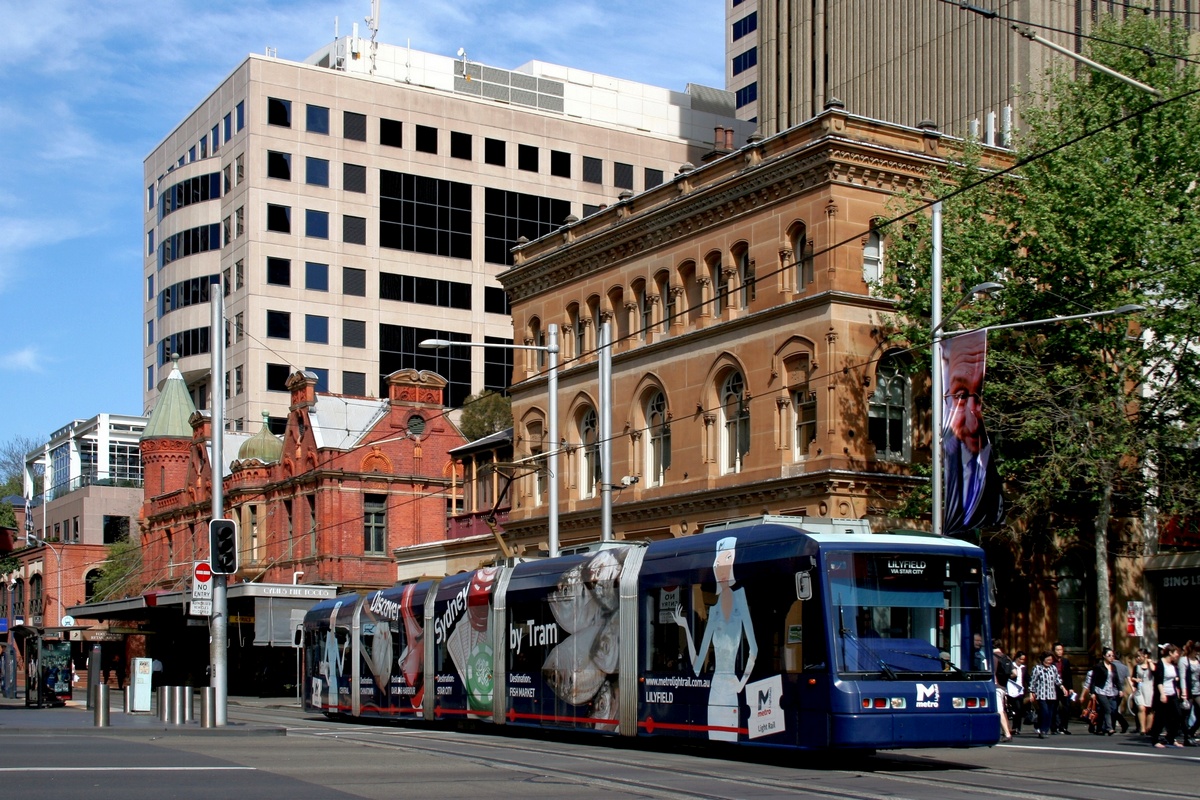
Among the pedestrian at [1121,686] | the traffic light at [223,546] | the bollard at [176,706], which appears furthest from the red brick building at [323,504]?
the pedestrian at [1121,686]

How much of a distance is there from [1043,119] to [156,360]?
70103 millimetres

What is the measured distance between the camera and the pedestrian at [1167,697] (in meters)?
23.5

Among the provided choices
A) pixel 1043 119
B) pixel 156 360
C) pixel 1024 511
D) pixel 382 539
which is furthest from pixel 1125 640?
pixel 156 360

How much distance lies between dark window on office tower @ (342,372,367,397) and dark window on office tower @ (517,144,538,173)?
1543 cm

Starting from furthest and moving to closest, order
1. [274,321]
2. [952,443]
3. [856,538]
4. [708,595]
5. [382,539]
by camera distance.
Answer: [274,321], [382,539], [952,443], [708,595], [856,538]

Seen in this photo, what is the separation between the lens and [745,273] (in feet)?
128

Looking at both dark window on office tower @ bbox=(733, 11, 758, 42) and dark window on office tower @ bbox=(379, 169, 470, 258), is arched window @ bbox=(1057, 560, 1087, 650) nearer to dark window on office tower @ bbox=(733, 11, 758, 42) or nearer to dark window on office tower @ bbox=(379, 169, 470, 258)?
dark window on office tower @ bbox=(379, 169, 470, 258)

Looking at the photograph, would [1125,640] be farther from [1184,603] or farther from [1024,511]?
[1024,511]

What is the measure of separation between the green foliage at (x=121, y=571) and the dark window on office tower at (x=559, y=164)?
102 feet

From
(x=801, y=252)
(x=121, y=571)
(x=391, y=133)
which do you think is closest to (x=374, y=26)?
(x=391, y=133)

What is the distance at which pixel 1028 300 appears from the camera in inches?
1298

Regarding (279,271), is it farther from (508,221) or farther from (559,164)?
(559,164)

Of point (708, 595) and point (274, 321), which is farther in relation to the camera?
point (274, 321)

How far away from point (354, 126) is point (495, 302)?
40.7 feet
